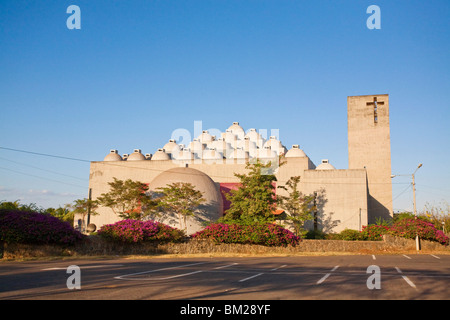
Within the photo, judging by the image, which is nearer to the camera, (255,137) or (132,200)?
(132,200)

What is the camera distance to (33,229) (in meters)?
19.6

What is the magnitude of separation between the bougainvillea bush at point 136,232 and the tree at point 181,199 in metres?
10.1

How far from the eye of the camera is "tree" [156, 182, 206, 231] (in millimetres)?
34781

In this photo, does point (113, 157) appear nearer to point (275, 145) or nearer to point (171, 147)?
point (171, 147)

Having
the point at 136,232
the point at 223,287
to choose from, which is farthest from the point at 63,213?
the point at 223,287

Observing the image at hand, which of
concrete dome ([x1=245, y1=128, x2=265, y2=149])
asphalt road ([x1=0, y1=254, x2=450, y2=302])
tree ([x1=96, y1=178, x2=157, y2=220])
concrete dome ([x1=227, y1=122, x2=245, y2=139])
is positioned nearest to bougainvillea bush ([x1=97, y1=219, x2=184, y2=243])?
tree ([x1=96, y1=178, x2=157, y2=220])

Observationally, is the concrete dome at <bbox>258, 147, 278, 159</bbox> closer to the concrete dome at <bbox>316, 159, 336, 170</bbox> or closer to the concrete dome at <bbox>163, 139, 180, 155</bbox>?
the concrete dome at <bbox>316, 159, 336, 170</bbox>

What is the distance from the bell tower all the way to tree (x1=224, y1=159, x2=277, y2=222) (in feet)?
60.2

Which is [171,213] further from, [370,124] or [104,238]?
[370,124]

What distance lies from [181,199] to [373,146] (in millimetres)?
25740

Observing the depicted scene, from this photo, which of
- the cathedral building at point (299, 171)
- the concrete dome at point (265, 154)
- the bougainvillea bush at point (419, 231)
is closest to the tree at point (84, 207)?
the cathedral building at point (299, 171)
